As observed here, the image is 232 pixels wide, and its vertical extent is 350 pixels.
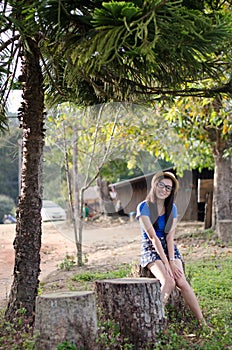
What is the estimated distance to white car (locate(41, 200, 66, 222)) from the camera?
42.2ft

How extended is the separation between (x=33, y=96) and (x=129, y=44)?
5.59 feet

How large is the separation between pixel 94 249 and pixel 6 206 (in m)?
16.6

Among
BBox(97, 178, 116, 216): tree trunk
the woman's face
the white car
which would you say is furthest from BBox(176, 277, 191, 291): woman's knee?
BBox(97, 178, 116, 216): tree trunk

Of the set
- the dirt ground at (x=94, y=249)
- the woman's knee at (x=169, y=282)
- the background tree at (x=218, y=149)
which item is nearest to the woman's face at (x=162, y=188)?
the woman's knee at (x=169, y=282)

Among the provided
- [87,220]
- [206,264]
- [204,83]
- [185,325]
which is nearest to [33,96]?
[185,325]

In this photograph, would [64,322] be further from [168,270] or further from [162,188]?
[162,188]

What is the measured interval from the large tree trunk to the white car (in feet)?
24.0

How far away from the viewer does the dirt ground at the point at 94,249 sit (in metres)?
9.40

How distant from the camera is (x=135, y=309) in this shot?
3.97 meters

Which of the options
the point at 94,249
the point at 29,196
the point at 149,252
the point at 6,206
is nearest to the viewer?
the point at 29,196

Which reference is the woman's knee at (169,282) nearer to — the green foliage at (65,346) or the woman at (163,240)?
the woman at (163,240)

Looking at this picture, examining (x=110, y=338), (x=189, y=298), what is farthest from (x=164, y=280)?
(x=110, y=338)

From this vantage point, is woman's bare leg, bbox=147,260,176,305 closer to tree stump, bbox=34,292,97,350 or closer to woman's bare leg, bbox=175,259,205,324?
woman's bare leg, bbox=175,259,205,324

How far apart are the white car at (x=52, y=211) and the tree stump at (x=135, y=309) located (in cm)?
807
